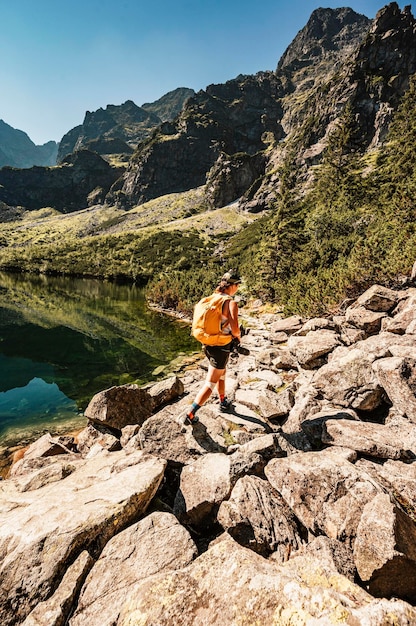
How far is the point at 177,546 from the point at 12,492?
3.53 meters

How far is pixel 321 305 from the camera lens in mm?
16281

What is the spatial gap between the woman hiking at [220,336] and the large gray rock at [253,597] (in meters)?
3.35

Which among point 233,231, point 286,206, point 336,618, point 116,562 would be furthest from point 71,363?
point 233,231

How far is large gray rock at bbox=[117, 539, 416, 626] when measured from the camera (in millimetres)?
2367

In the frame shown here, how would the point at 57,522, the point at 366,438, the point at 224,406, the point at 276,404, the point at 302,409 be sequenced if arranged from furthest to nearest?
the point at 276,404 → the point at 224,406 → the point at 302,409 → the point at 366,438 → the point at 57,522

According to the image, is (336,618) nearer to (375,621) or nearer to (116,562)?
(375,621)

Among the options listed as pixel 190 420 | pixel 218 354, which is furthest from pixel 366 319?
pixel 190 420

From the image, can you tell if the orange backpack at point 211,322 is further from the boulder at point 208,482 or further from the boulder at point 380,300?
the boulder at point 380,300

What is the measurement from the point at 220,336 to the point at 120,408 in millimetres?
4473

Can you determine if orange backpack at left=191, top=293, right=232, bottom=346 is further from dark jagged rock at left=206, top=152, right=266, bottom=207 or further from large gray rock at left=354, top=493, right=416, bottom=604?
dark jagged rock at left=206, top=152, right=266, bottom=207

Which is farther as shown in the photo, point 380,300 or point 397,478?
point 380,300

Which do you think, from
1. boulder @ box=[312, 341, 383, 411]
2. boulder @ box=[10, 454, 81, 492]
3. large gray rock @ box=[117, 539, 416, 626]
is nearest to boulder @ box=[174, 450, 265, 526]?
large gray rock @ box=[117, 539, 416, 626]

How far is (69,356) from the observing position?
21.9 metres

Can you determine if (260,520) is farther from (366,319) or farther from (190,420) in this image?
(366,319)
